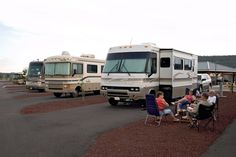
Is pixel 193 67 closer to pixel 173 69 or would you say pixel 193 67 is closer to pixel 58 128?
pixel 173 69

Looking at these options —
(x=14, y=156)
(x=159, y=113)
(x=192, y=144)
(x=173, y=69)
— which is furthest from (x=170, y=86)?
(x=14, y=156)

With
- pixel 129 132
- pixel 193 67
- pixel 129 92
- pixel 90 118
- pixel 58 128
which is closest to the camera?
pixel 129 132

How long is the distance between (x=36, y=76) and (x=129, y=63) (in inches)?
725

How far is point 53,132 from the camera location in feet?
35.2

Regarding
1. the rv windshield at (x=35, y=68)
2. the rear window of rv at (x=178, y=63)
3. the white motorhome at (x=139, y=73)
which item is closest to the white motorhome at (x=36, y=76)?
the rv windshield at (x=35, y=68)

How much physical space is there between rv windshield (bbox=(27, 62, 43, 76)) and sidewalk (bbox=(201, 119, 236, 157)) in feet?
83.6

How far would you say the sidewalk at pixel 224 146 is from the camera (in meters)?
7.88

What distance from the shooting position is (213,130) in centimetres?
1112

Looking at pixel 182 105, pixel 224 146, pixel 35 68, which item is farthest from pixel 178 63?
pixel 35 68

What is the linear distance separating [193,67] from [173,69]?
15.7 ft

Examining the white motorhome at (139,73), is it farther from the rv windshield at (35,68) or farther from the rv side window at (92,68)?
the rv windshield at (35,68)

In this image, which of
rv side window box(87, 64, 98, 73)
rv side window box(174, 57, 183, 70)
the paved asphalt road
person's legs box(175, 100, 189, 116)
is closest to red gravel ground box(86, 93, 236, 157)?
the paved asphalt road

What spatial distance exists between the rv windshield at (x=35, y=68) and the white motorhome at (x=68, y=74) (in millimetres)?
7181

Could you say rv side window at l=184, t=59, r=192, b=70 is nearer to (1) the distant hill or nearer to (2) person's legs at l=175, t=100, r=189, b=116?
(2) person's legs at l=175, t=100, r=189, b=116
